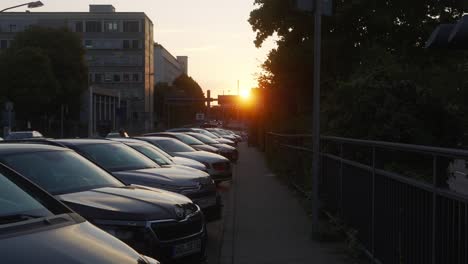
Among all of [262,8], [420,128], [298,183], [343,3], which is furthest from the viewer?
[262,8]

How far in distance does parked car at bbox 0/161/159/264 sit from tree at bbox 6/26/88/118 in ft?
222

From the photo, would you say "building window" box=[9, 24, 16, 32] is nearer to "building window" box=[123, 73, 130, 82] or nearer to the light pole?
"building window" box=[123, 73, 130, 82]

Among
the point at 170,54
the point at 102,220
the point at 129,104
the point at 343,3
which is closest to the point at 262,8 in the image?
the point at 343,3

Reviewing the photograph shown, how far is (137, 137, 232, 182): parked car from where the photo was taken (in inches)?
635

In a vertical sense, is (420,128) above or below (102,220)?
above

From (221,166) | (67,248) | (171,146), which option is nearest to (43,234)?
(67,248)

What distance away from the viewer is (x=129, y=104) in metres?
113

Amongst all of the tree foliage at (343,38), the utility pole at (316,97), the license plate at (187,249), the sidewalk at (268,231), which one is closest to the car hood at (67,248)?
the license plate at (187,249)

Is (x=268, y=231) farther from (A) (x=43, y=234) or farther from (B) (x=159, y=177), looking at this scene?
(A) (x=43, y=234)

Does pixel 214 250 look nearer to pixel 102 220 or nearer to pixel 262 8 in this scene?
pixel 102 220

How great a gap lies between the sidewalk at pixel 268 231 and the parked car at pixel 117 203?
1.57 meters

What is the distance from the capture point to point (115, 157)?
32.5 feet

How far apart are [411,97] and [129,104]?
104603 millimetres

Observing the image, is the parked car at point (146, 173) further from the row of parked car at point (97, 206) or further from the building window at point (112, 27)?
the building window at point (112, 27)
